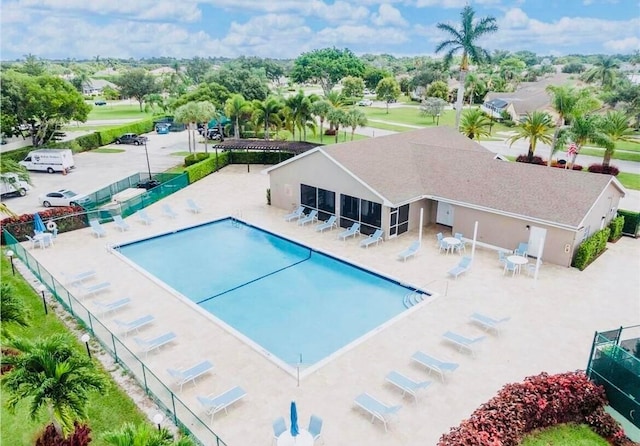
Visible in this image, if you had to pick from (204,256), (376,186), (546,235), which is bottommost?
(204,256)

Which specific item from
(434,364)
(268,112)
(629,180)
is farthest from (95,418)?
(629,180)

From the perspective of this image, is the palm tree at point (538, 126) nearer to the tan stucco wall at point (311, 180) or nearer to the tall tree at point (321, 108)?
the tan stucco wall at point (311, 180)

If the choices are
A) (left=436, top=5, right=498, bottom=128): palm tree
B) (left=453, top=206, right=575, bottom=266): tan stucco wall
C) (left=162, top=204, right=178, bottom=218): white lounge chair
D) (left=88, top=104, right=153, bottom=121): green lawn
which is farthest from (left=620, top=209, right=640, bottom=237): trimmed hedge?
(left=88, top=104, right=153, bottom=121): green lawn

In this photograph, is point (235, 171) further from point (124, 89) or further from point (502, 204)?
point (124, 89)

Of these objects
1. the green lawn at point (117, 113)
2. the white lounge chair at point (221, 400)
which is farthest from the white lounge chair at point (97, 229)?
the green lawn at point (117, 113)

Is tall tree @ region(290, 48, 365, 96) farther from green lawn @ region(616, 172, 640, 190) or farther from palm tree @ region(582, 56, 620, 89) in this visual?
green lawn @ region(616, 172, 640, 190)

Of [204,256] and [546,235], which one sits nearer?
[546,235]

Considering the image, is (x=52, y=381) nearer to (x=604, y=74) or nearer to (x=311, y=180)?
(x=311, y=180)

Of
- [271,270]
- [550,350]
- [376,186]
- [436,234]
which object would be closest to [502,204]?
[436,234]
